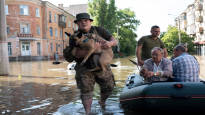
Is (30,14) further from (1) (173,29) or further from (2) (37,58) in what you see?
(1) (173,29)

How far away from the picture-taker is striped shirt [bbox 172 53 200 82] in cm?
504

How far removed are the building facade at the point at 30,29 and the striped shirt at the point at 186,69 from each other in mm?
37899

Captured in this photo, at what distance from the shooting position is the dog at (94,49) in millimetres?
4426

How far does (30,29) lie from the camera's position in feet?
144

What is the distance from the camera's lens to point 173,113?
4.87 m

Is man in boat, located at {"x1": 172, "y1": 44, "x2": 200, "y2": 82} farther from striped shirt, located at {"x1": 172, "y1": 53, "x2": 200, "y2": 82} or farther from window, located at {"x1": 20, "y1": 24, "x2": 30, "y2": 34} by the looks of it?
window, located at {"x1": 20, "y1": 24, "x2": 30, "y2": 34}

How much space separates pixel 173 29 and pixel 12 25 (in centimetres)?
3354

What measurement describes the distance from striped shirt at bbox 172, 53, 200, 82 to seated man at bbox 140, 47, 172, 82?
178 millimetres

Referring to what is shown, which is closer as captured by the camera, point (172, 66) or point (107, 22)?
point (172, 66)

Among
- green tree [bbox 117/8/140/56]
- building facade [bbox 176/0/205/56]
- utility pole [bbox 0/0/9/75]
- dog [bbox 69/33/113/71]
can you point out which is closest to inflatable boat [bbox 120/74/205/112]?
dog [bbox 69/33/113/71]

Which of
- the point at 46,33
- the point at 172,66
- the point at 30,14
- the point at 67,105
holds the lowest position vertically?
the point at 67,105

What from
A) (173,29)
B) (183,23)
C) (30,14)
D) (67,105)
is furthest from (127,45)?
(67,105)

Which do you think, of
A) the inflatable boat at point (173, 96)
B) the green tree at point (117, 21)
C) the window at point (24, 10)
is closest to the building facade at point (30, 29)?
the window at point (24, 10)

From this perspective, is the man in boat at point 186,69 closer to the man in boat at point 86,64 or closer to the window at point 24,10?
the man in boat at point 86,64
